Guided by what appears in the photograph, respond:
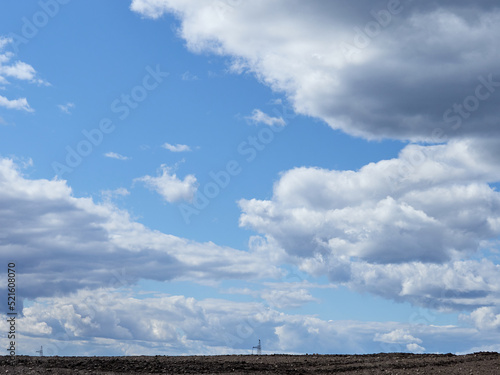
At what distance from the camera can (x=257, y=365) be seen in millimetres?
42781

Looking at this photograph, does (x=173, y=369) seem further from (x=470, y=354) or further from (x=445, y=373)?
(x=470, y=354)

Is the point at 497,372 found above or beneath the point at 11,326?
beneath

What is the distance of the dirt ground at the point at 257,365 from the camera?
40250mm

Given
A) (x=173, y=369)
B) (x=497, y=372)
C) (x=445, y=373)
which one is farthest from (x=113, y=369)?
(x=497, y=372)

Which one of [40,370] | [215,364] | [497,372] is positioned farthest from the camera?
[215,364]

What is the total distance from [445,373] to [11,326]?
101 feet

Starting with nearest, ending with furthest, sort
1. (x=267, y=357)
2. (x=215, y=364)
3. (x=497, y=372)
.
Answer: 1. (x=497, y=372)
2. (x=215, y=364)
3. (x=267, y=357)

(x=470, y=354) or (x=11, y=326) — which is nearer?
(x=11, y=326)

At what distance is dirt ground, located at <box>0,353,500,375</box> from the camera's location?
132 ft

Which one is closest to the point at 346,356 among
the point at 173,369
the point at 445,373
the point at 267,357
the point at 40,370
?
the point at 267,357

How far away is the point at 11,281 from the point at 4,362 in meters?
6.85

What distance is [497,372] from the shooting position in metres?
40.3

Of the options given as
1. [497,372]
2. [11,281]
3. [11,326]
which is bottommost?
[497,372]

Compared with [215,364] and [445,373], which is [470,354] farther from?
[215,364]
